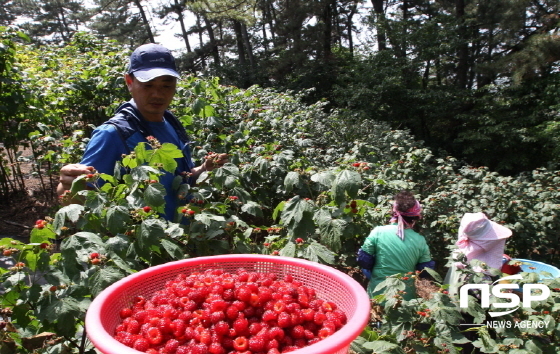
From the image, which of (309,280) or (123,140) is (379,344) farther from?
(123,140)

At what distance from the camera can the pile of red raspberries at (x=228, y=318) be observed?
939 mm

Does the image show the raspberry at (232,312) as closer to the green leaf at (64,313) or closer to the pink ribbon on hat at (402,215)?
the green leaf at (64,313)

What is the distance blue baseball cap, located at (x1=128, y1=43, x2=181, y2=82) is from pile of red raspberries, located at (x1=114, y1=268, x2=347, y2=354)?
3.52 ft

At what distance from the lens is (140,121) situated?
1981mm

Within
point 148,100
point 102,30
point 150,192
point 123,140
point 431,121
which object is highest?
point 102,30

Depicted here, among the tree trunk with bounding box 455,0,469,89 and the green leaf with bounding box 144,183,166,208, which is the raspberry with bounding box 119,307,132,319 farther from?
the tree trunk with bounding box 455,0,469,89

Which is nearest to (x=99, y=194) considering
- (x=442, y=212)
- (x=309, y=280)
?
(x=309, y=280)

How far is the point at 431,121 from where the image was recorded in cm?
1447

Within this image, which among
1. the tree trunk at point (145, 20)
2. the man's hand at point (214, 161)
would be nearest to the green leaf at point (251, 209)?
the man's hand at point (214, 161)

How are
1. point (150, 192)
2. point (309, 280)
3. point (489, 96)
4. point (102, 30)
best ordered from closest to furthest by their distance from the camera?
point (309, 280) < point (150, 192) < point (489, 96) < point (102, 30)

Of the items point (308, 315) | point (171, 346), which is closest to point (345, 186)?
point (308, 315)

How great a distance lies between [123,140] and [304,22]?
58.8 ft

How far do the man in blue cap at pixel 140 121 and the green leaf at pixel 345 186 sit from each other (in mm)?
634

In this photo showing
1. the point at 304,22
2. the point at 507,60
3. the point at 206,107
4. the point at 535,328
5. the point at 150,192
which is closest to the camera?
the point at 150,192
